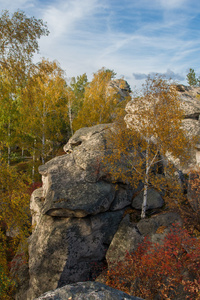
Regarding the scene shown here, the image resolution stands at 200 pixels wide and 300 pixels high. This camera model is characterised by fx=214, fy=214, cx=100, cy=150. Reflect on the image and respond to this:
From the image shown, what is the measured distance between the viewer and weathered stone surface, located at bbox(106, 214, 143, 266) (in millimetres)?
13727

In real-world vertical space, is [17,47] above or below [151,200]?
above

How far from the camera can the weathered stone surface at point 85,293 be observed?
3795 mm

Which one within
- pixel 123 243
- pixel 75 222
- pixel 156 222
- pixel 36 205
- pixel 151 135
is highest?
pixel 151 135

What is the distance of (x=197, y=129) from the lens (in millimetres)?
20125

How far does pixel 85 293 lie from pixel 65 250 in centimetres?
1057

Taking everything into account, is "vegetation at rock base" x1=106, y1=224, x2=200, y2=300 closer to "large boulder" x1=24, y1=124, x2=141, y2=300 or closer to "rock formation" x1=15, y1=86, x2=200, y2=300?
"rock formation" x1=15, y1=86, x2=200, y2=300

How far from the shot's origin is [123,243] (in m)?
14.1

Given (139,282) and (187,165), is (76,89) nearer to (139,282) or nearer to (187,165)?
(187,165)

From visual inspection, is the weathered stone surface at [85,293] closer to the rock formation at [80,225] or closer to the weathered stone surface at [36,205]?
the rock formation at [80,225]

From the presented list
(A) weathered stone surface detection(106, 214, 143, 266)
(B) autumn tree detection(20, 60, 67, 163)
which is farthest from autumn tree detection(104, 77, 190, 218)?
(B) autumn tree detection(20, 60, 67, 163)

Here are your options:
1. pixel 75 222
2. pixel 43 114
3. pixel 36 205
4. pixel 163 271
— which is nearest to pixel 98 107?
pixel 43 114

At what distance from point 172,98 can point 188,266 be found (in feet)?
36.0

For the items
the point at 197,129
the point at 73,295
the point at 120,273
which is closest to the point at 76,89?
the point at 197,129

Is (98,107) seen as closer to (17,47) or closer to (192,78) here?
(17,47)
